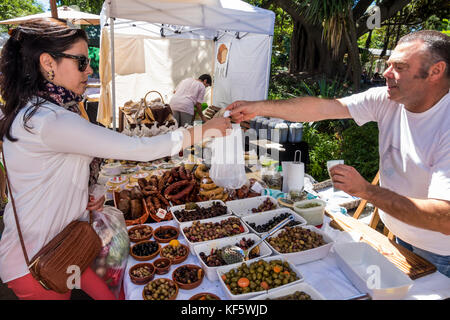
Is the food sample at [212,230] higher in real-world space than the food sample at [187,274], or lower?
higher

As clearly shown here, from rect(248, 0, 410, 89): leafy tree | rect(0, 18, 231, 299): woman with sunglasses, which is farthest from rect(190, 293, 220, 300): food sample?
rect(248, 0, 410, 89): leafy tree

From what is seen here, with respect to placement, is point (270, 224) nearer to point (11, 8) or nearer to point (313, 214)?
point (313, 214)

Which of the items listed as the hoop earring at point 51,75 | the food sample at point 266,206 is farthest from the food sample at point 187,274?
the hoop earring at point 51,75

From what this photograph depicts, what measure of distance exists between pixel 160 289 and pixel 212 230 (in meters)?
0.65

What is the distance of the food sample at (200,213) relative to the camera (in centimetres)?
240

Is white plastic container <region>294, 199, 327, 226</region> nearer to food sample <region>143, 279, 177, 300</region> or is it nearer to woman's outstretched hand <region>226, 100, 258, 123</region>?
woman's outstretched hand <region>226, 100, 258, 123</region>

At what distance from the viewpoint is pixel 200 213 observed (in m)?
2.48

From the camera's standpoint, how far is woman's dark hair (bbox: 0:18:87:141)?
1.48m

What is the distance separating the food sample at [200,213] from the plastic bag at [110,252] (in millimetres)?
561

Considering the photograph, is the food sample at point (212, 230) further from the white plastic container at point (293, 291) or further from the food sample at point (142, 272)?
the white plastic container at point (293, 291)

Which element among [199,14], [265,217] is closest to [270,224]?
[265,217]

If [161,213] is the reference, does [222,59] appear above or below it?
above

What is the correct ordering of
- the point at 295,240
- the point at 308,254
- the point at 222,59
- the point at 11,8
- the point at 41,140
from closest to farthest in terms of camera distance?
the point at 41,140, the point at 308,254, the point at 295,240, the point at 222,59, the point at 11,8

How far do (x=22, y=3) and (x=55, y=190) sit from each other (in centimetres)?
3198
